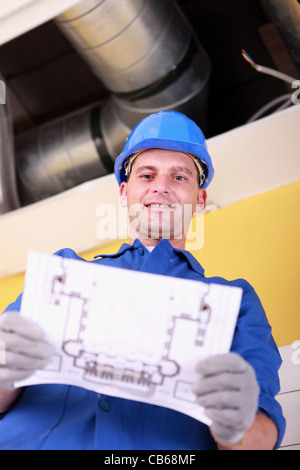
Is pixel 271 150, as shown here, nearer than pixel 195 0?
Yes

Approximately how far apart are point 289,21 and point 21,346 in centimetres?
152

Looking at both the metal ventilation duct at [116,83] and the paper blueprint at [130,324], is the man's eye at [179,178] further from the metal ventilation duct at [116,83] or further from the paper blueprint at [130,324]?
the metal ventilation duct at [116,83]

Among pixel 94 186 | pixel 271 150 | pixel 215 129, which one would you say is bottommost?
pixel 215 129

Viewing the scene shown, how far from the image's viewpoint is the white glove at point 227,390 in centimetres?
92

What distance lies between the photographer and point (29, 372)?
992mm

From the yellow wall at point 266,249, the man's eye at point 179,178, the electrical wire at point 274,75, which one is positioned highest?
the man's eye at point 179,178

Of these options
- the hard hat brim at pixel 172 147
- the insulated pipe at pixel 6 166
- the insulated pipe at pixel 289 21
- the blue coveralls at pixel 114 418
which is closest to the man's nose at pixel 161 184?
the hard hat brim at pixel 172 147

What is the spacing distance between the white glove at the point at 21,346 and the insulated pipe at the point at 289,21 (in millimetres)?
1371

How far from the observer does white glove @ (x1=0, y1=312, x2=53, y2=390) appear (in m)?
0.97

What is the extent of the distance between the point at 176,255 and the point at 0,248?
1.24 m

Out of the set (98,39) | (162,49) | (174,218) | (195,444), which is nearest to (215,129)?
(162,49)

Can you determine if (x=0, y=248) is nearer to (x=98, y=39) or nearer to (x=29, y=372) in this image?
(x=98, y=39)

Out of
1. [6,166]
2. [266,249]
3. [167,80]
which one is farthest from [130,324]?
[6,166]

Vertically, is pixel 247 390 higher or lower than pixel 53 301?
lower
